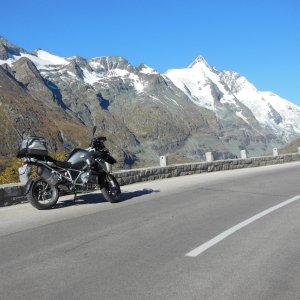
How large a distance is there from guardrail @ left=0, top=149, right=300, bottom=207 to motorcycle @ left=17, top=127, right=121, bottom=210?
2.44ft

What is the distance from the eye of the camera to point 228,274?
4957 millimetres

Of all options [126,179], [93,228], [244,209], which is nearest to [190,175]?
[126,179]

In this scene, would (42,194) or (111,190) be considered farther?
(111,190)

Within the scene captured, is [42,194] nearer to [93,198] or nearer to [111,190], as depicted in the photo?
[111,190]

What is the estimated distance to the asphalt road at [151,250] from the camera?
4.56m

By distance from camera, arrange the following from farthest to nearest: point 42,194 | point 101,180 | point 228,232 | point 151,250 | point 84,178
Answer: point 101,180 < point 84,178 < point 42,194 < point 228,232 < point 151,250

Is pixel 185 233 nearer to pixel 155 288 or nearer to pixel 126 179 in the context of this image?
pixel 155 288

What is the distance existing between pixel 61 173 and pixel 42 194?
0.58 m

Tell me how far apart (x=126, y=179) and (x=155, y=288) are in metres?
10.2

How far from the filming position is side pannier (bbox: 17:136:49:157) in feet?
31.1

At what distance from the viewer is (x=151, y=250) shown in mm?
6000

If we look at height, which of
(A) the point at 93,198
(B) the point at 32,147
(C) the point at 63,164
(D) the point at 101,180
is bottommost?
(A) the point at 93,198

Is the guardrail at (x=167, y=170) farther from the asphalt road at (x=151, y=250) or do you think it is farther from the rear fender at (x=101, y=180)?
the rear fender at (x=101, y=180)

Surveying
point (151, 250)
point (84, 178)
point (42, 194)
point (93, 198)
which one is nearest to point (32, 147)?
point (42, 194)
